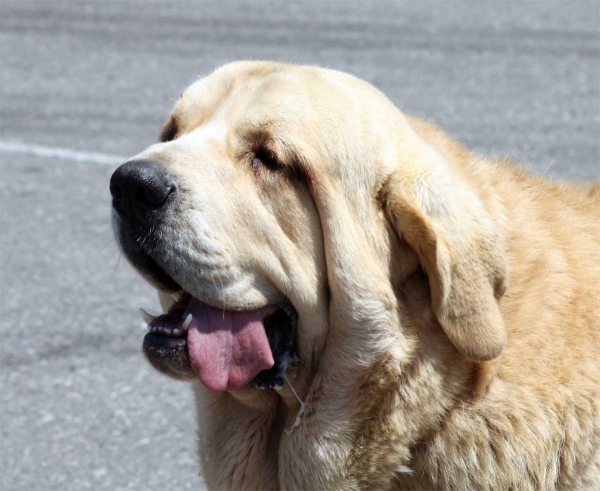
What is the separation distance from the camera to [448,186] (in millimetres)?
3014

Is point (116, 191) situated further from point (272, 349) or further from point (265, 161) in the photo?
point (272, 349)

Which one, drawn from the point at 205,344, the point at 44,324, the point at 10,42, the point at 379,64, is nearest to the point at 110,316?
the point at 44,324

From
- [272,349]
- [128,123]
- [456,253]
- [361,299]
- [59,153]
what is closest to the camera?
[456,253]

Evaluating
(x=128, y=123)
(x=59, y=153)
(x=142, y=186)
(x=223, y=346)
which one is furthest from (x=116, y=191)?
(x=128, y=123)

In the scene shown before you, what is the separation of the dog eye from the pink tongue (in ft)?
1.57

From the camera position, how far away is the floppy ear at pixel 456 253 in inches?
114

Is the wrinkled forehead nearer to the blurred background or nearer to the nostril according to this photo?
the nostril

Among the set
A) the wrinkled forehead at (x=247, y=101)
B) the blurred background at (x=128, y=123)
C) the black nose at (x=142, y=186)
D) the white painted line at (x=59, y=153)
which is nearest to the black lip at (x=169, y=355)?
the black nose at (x=142, y=186)

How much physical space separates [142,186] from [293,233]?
0.51 m

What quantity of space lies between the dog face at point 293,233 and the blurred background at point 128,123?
1.25 m

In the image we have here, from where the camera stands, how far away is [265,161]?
3078 mm

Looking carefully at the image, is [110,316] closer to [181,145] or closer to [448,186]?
[181,145]

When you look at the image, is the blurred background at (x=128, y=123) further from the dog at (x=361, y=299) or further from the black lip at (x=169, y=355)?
the black lip at (x=169, y=355)

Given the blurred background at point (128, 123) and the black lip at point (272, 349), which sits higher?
the black lip at point (272, 349)
